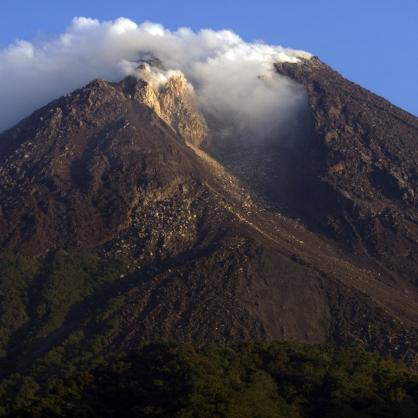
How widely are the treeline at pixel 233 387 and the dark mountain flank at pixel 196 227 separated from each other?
77.4 ft

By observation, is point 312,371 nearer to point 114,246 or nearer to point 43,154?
point 114,246

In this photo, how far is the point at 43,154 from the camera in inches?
6132

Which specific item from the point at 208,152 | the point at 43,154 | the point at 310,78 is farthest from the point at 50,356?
the point at 310,78

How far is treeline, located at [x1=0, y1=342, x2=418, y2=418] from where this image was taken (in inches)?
3039

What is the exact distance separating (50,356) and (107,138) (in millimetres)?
52092

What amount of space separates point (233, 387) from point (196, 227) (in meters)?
57.7

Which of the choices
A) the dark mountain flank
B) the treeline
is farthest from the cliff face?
the treeline

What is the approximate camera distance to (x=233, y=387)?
272ft

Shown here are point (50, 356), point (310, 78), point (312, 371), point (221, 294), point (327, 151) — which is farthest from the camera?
point (310, 78)

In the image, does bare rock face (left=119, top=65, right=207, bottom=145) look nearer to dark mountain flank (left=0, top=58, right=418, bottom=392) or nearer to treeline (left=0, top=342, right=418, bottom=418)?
dark mountain flank (left=0, top=58, right=418, bottom=392)

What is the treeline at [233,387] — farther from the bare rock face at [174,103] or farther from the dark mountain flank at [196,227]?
the bare rock face at [174,103]

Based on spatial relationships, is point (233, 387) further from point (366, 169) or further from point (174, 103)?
point (174, 103)

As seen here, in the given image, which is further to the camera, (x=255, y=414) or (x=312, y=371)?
(x=312, y=371)

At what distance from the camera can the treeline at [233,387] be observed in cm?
7719
